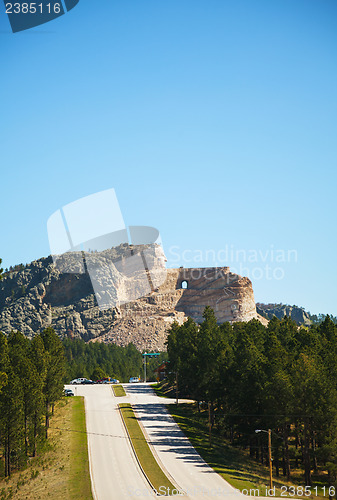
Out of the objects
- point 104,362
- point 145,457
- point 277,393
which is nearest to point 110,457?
point 145,457

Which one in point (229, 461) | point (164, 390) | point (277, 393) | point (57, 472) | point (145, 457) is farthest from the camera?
point (164, 390)

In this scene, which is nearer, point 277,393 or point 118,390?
point 277,393

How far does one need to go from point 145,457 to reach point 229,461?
29.7ft

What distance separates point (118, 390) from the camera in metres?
106

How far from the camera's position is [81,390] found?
107 meters

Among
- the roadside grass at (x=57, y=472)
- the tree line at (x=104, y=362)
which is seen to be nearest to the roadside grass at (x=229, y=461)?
the roadside grass at (x=57, y=472)

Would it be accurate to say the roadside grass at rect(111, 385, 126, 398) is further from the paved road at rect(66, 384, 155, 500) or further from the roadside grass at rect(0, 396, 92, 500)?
the roadside grass at rect(0, 396, 92, 500)

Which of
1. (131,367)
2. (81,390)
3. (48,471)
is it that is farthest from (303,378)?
(131,367)

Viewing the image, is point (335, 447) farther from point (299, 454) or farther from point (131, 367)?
point (131, 367)

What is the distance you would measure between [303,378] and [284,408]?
3.60 m

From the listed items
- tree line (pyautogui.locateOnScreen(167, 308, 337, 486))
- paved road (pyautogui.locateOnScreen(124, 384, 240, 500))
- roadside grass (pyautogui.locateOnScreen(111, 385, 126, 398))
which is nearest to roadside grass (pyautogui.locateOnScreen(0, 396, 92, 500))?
paved road (pyautogui.locateOnScreen(124, 384, 240, 500))

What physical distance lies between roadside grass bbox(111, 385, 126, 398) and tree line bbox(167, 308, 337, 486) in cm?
1906

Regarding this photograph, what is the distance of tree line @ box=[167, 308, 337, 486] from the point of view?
55.8m

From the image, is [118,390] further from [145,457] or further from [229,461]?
[229,461]
